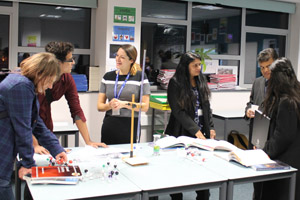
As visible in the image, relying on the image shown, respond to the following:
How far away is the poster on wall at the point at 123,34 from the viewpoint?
14.4ft

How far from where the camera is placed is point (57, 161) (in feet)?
7.10

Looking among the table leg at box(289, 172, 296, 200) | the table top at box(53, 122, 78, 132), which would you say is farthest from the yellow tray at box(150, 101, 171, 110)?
the table leg at box(289, 172, 296, 200)

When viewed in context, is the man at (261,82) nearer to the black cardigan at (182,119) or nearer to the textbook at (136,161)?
the black cardigan at (182,119)

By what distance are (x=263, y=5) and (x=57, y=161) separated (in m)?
4.39

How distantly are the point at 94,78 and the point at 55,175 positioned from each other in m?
2.71

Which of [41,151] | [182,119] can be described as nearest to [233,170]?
[182,119]

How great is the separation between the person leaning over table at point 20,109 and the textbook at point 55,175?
0.07 m

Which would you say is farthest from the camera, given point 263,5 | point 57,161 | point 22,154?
point 263,5

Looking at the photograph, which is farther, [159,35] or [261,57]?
[159,35]

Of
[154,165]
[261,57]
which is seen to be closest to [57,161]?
[154,165]

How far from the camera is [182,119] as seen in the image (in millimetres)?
2984

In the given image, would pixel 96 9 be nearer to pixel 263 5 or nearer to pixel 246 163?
pixel 263 5

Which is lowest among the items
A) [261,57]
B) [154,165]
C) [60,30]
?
[154,165]

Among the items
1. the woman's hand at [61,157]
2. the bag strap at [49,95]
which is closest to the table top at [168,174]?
the woman's hand at [61,157]
